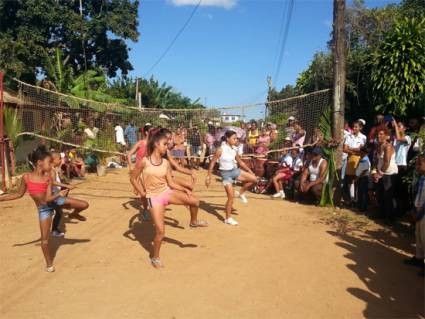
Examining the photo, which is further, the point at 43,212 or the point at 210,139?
the point at 210,139

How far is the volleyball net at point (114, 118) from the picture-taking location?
9.38 meters

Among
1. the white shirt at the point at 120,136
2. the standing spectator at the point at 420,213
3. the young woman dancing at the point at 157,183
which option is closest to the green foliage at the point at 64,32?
the white shirt at the point at 120,136

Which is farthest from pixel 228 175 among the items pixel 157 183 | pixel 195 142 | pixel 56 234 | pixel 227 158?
pixel 195 142

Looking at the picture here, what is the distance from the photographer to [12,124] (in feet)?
32.7

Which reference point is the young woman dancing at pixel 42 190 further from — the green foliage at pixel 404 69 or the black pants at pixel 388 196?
the green foliage at pixel 404 69

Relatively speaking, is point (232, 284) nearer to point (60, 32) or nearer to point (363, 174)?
point (363, 174)

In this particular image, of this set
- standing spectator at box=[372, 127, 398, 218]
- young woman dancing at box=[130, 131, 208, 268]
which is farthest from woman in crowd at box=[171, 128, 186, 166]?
young woman dancing at box=[130, 131, 208, 268]

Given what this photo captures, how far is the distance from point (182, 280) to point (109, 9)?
24497 mm

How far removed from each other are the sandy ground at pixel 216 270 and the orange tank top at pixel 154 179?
3.20 ft

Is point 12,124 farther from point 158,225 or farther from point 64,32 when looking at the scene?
point 64,32

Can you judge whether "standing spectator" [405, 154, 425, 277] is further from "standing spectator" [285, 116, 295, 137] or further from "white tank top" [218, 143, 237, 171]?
"standing spectator" [285, 116, 295, 137]

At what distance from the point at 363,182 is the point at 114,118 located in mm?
7136

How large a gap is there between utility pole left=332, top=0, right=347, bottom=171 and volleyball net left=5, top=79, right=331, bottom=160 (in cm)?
48

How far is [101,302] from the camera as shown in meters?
4.32
